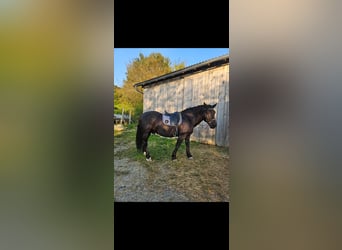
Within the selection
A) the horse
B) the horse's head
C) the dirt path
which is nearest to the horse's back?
the horse

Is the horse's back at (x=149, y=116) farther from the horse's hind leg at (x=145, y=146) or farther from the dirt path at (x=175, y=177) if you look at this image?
the dirt path at (x=175, y=177)

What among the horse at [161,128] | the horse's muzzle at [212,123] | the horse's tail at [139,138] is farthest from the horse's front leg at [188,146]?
the horse's tail at [139,138]

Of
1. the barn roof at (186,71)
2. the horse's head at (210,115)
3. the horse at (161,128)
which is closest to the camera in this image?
the barn roof at (186,71)

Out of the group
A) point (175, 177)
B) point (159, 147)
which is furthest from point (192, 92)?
point (175, 177)

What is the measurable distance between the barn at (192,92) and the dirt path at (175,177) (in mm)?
171

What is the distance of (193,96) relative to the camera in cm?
264

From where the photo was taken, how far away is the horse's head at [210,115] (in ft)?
8.34

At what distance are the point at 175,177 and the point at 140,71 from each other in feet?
3.60
